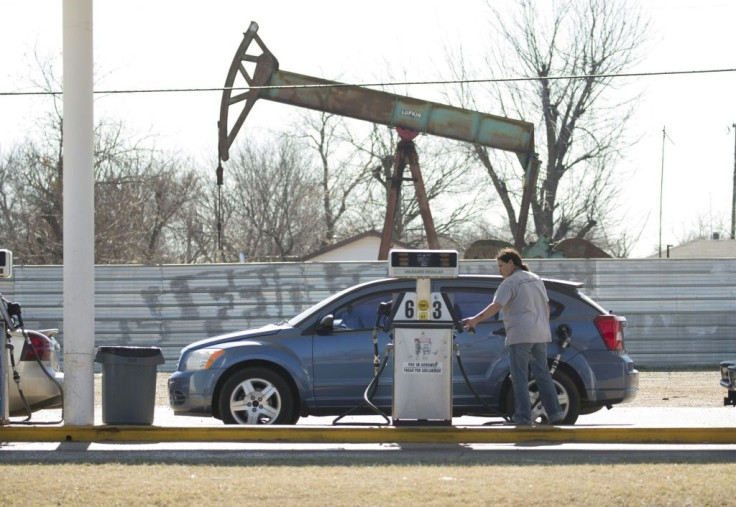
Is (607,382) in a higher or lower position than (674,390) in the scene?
higher

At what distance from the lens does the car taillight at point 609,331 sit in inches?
480

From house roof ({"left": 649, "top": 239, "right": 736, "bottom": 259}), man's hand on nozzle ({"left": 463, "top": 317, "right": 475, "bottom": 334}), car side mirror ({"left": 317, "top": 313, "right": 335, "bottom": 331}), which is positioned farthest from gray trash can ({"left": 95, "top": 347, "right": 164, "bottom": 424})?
house roof ({"left": 649, "top": 239, "right": 736, "bottom": 259})

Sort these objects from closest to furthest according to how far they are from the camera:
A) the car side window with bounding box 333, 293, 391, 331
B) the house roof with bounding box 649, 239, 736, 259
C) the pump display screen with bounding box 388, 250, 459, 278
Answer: the pump display screen with bounding box 388, 250, 459, 278
the car side window with bounding box 333, 293, 391, 331
the house roof with bounding box 649, 239, 736, 259

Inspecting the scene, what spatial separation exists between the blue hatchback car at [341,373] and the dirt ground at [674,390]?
3.93 meters

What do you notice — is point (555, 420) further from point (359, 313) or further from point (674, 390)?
point (674, 390)

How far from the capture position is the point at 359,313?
12422mm

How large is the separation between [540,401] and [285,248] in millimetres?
48688

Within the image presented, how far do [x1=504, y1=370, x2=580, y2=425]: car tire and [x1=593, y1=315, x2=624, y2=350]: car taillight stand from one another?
1.92 feet

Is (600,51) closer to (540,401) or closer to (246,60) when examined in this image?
(246,60)

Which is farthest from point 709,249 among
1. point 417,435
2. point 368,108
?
point 417,435

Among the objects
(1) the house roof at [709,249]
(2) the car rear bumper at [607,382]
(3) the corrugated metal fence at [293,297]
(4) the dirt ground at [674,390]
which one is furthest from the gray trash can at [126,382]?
(1) the house roof at [709,249]

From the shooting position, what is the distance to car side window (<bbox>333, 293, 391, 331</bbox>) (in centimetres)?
1238

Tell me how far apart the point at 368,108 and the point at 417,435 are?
64.4 feet

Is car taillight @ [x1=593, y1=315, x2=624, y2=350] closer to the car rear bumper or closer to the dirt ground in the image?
the car rear bumper
